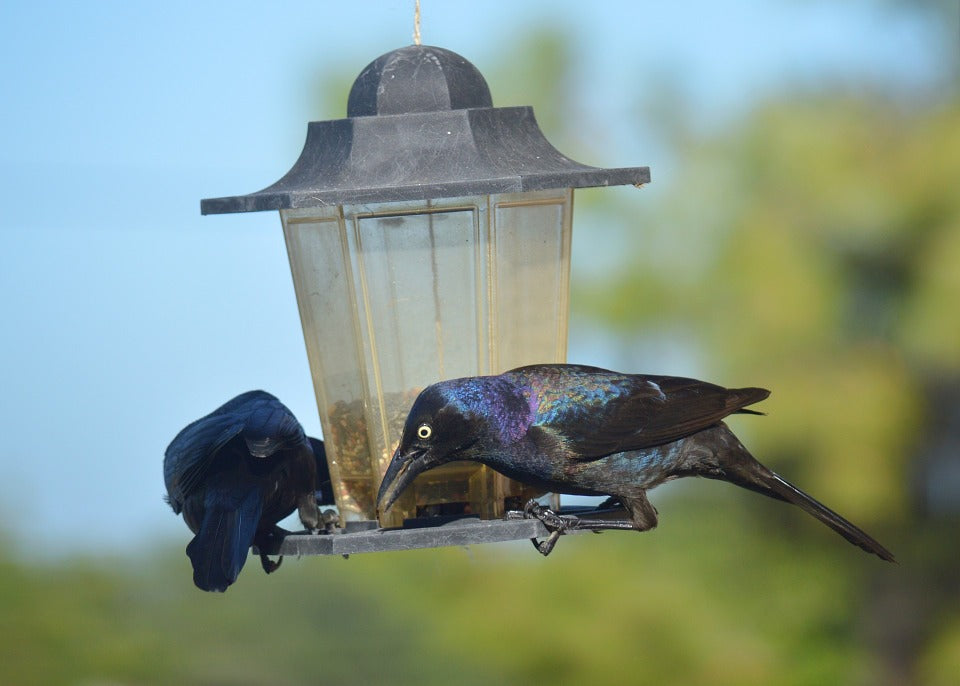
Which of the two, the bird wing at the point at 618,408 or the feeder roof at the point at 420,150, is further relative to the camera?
the bird wing at the point at 618,408

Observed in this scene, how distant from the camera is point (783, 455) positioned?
13609 millimetres

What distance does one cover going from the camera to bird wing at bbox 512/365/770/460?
13.0 ft

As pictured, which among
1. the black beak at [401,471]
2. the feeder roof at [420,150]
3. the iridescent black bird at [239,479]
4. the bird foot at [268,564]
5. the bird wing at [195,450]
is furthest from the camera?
the bird foot at [268,564]

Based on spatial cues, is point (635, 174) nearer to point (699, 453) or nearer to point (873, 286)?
point (699, 453)

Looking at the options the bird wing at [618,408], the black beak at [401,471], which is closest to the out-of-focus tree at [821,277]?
the bird wing at [618,408]

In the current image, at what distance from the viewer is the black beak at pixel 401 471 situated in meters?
3.64

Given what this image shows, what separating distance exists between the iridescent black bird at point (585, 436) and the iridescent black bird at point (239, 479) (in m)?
0.51

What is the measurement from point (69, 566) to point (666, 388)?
723cm

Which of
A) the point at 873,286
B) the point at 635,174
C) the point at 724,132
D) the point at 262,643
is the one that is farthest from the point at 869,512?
the point at 635,174

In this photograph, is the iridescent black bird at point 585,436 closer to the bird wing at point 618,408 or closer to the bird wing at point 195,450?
the bird wing at point 618,408

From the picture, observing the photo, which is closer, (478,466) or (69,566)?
(478,466)

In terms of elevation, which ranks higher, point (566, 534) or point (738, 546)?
point (566, 534)

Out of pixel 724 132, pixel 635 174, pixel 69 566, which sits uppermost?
pixel 635 174

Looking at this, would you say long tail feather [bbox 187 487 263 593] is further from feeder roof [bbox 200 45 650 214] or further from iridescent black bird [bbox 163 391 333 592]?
feeder roof [bbox 200 45 650 214]
